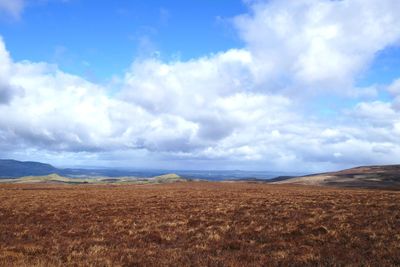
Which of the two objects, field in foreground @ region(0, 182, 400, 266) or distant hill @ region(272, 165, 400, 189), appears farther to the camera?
distant hill @ region(272, 165, 400, 189)

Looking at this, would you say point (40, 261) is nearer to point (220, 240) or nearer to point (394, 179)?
point (220, 240)

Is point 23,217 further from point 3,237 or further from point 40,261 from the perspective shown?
point 40,261

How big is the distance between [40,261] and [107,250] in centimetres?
299

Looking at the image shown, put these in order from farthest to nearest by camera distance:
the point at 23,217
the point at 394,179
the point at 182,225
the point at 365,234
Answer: the point at 394,179 → the point at 23,217 → the point at 182,225 → the point at 365,234

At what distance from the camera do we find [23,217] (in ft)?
86.3

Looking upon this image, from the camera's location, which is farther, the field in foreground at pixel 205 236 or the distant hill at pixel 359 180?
the distant hill at pixel 359 180

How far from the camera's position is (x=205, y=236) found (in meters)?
18.8

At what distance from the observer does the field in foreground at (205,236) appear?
13694 millimetres

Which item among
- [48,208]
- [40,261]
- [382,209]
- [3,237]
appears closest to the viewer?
[40,261]

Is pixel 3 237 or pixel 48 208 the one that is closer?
pixel 3 237

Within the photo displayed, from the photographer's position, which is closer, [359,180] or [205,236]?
[205,236]

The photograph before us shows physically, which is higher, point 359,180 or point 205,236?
point 359,180

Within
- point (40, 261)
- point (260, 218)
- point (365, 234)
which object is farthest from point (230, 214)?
point (40, 261)

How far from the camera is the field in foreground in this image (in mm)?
13694
